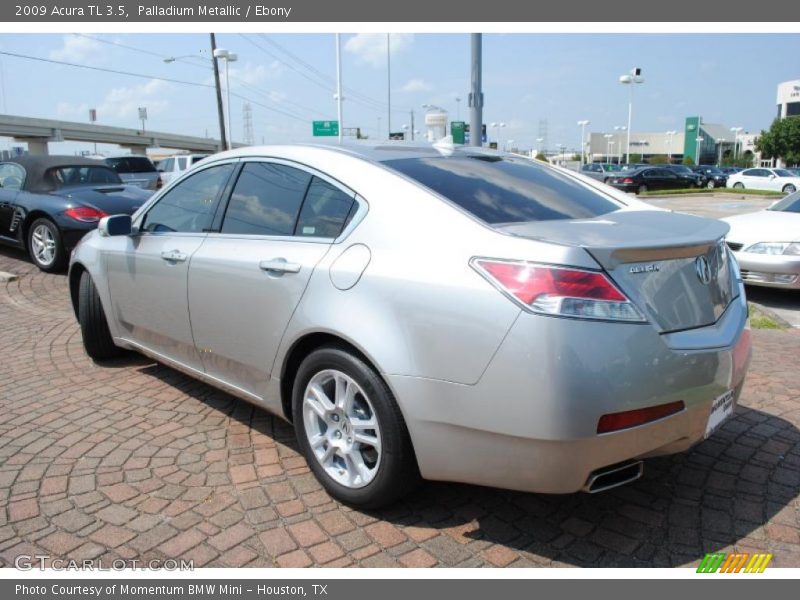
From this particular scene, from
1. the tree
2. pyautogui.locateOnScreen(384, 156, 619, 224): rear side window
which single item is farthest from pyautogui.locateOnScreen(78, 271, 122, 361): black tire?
the tree

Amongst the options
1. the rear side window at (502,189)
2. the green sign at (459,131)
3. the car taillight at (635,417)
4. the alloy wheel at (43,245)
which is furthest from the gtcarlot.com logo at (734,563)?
the green sign at (459,131)

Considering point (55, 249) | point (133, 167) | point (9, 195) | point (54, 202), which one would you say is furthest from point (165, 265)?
point (133, 167)

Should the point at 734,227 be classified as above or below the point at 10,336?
above

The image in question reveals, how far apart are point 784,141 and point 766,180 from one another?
1525 inches

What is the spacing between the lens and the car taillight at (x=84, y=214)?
836cm

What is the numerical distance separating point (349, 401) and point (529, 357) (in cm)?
90

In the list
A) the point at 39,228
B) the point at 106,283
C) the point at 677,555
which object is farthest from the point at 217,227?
the point at 39,228

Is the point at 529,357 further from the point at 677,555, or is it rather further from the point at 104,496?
the point at 104,496

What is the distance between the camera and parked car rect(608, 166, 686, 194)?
1249 inches

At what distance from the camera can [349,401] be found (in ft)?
9.17

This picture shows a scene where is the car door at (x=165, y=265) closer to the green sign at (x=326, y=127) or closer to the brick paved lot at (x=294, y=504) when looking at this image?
the brick paved lot at (x=294, y=504)

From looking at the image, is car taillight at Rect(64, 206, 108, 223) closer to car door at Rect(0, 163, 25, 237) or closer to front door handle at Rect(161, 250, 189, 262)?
car door at Rect(0, 163, 25, 237)

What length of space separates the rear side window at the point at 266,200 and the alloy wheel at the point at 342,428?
0.81 meters

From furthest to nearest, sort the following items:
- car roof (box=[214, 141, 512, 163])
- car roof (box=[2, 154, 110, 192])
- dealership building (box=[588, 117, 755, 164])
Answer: dealership building (box=[588, 117, 755, 164]) < car roof (box=[2, 154, 110, 192]) < car roof (box=[214, 141, 512, 163])
